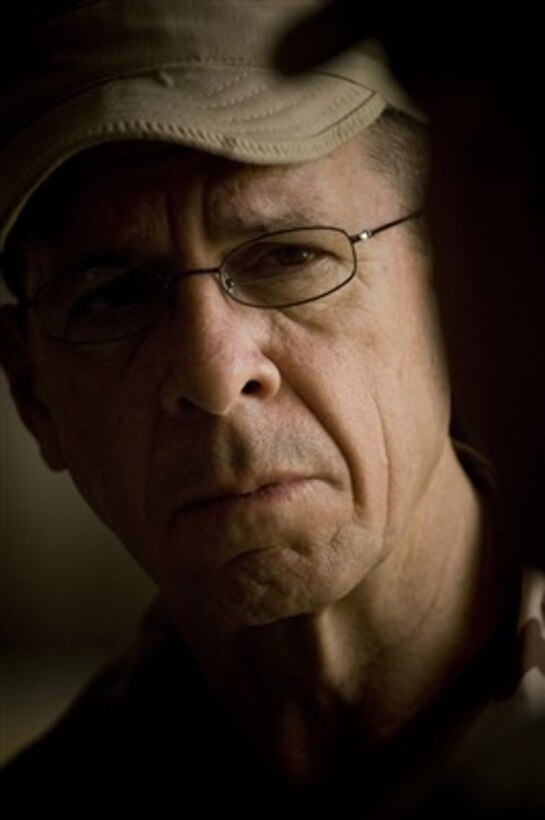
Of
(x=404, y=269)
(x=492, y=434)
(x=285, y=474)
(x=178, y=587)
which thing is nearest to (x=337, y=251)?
(x=404, y=269)

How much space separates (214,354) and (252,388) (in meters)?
0.04

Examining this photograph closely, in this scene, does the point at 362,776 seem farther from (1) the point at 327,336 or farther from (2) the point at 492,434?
(2) the point at 492,434

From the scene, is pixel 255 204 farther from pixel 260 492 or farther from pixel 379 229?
pixel 260 492

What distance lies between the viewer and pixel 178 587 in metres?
Answer: 0.98

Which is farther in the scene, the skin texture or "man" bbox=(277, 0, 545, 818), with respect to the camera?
the skin texture

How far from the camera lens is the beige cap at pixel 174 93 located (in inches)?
34.2

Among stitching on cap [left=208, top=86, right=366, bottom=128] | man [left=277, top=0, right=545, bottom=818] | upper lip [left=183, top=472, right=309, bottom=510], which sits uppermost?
man [left=277, top=0, right=545, bottom=818]

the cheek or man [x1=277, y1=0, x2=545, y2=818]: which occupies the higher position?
man [x1=277, y1=0, x2=545, y2=818]

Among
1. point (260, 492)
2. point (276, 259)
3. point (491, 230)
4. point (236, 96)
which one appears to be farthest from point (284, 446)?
point (491, 230)

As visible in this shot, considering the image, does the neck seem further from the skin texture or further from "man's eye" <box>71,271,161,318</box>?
"man's eye" <box>71,271,161,318</box>

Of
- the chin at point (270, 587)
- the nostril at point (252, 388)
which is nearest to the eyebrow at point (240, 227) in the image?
the nostril at point (252, 388)

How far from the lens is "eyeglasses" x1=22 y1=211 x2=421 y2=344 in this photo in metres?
0.91

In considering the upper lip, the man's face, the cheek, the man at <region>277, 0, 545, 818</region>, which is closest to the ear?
the cheek

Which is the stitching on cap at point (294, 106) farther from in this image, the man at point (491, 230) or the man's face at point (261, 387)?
the man at point (491, 230)
